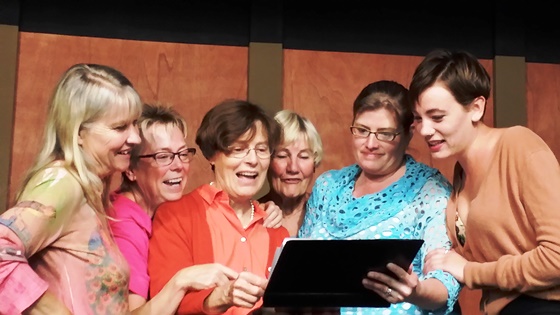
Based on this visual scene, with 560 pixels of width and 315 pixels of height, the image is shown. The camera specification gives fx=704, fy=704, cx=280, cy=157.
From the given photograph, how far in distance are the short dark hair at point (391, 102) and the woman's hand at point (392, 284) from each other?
24.7 inches

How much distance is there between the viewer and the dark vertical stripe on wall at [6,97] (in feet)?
11.3

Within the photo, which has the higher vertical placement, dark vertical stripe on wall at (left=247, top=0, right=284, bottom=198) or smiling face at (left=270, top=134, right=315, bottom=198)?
dark vertical stripe on wall at (left=247, top=0, right=284, bottom=198)

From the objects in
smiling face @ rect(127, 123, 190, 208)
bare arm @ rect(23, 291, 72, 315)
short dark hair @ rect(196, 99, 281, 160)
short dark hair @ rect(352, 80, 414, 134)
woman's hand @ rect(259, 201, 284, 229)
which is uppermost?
short dark hair @ rect(352, 80, 414, 134)

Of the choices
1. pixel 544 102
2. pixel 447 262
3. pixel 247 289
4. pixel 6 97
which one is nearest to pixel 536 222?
pixel 447 262

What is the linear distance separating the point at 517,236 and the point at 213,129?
3.29ft

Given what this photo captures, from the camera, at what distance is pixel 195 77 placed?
3771mm

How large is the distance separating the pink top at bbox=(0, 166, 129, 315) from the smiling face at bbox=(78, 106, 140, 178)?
0.12 m

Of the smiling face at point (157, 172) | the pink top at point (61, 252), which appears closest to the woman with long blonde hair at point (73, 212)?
the pink top at point (61, 252)

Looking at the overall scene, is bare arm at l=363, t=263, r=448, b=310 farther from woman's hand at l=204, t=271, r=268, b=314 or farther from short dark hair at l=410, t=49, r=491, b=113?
short dark hair at l=410, t=49, r=491, b=113

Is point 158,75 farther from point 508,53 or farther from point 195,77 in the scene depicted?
point 508,53

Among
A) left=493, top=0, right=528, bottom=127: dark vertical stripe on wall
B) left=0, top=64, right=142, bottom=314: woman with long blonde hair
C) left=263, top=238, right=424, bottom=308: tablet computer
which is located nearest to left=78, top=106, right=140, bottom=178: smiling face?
left=0, top=64, right=142, bottom=314: woman with long blonde hair

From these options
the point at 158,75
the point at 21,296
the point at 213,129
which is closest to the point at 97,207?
the point at 21,296

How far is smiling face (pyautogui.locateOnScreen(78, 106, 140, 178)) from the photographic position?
1.88 meters

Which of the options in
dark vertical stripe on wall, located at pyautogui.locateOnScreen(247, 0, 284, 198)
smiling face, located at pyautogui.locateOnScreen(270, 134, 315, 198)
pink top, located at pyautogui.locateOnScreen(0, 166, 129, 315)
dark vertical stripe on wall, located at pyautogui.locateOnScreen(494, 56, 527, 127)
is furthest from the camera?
dark vertical stripe on wall, located at pyautogui.locateOnScreen(494, 56, 527, 127)
